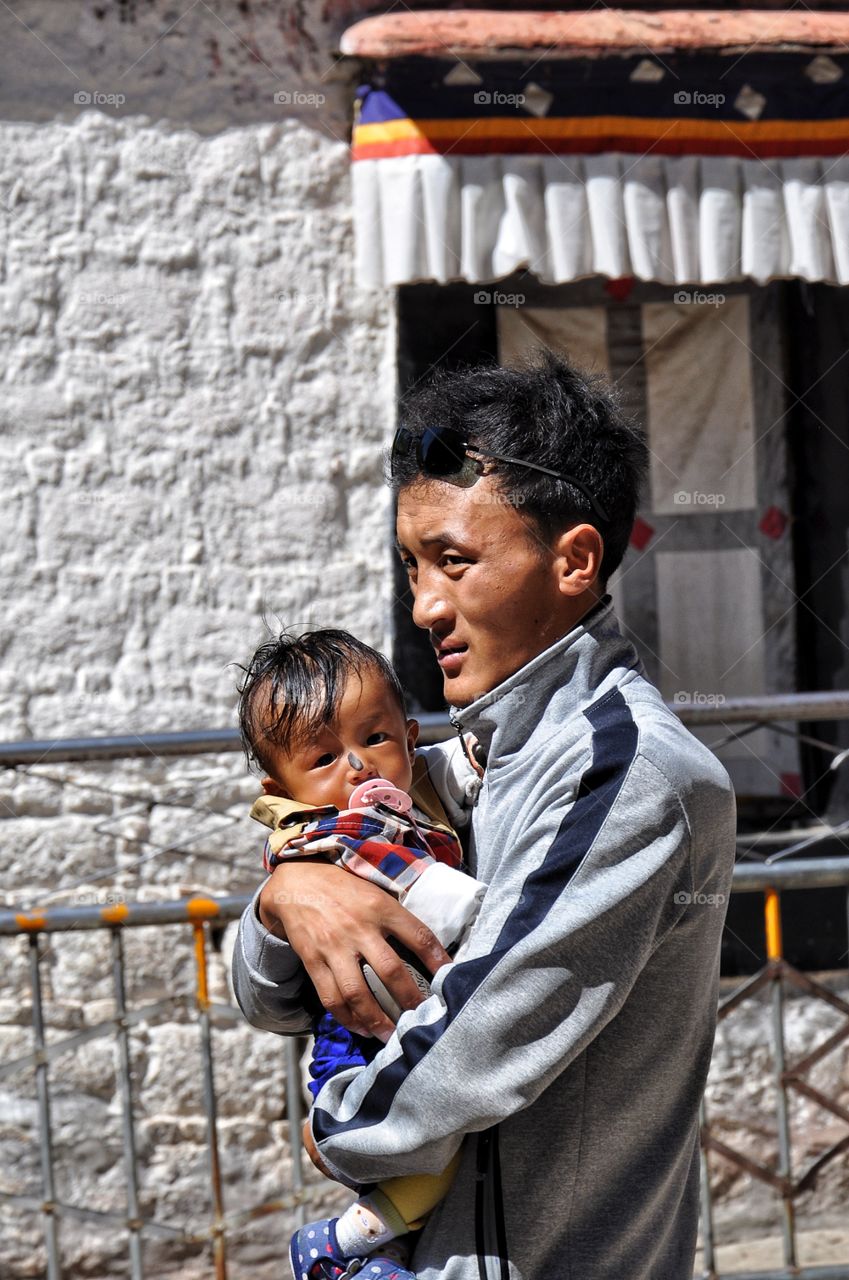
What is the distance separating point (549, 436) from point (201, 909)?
1.88 meters

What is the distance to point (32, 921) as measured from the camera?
3096mm

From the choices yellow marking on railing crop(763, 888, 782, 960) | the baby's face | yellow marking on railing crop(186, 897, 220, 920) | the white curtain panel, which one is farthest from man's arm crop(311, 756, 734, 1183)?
the white curtain panel

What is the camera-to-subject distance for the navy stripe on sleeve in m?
1.33

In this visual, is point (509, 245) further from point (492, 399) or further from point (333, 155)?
point (492, 399)

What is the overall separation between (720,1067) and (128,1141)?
8.42 feet

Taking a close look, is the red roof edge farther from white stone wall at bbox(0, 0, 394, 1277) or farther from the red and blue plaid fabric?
the red and blue plaid fabric

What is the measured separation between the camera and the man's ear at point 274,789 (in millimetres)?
1908

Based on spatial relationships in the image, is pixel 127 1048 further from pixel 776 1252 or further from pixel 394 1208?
pixel 776 1252

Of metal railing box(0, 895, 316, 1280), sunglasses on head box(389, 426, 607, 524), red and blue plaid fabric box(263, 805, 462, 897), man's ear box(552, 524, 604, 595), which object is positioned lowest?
metal railing box(0, 895, 316, 1280)

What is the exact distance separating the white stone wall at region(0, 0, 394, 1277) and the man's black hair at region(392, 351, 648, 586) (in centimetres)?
344

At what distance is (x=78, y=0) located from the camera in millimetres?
4977

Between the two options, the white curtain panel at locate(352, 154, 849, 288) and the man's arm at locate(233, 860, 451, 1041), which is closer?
the man's arm at locate(233, 860, 451, 1041)

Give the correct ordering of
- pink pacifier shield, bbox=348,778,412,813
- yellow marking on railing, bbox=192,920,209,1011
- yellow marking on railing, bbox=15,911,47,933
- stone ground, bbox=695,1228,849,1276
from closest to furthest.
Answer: pink pacifier shield, bbox=348,778,412,813
yellow marking on railing, bbox=15,911,47,933
yellow marking on railing, bbox=192,920,209,1011
stone ground, bbox=695,1228,849,1276

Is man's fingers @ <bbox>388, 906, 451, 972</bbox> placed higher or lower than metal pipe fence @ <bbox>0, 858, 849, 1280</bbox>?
higher
